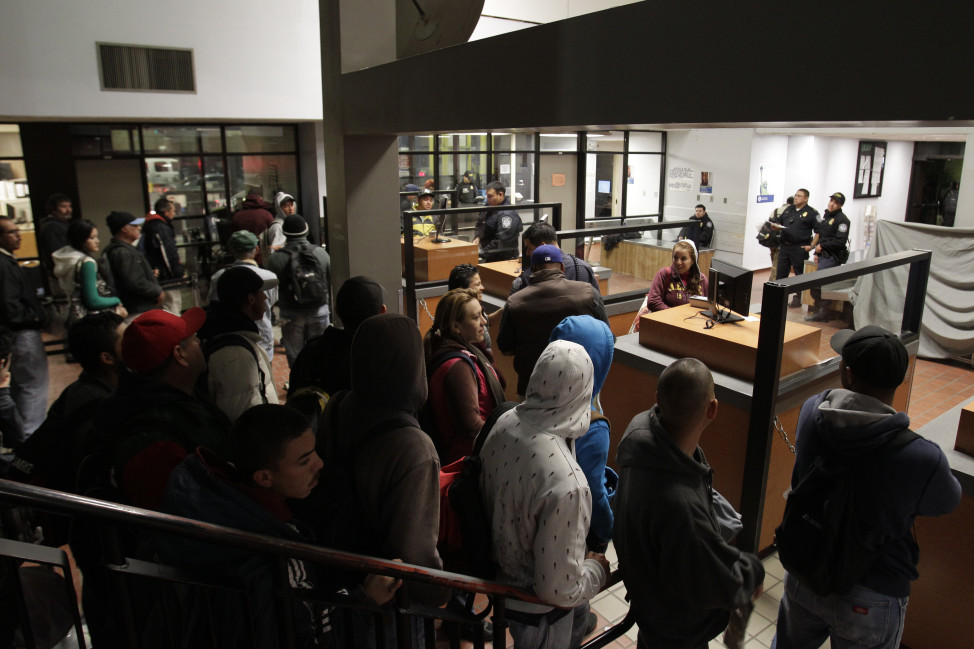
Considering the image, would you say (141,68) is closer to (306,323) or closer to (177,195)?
(177,195)

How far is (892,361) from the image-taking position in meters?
2.14

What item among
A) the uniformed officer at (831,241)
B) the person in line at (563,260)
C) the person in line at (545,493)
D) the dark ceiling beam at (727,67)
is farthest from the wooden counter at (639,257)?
the person in line at (545,493)

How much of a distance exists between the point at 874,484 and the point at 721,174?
12.8 meters

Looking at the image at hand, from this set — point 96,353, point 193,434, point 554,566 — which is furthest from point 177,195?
point 554,566

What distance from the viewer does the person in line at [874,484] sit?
2047mm

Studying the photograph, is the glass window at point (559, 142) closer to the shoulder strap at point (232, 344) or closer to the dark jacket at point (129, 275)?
the dark jacket at point (129, 275)

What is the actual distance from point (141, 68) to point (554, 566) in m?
9.45

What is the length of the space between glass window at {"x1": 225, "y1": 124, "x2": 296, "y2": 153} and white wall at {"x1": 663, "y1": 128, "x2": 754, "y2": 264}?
27.9 ft

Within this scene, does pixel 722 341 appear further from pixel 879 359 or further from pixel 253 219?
pixel 253 219

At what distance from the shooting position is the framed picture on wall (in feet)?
48.6

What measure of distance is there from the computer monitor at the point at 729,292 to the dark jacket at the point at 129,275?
466cm

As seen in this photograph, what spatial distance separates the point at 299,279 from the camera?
5.63 meters

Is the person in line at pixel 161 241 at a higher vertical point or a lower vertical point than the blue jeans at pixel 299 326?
higher

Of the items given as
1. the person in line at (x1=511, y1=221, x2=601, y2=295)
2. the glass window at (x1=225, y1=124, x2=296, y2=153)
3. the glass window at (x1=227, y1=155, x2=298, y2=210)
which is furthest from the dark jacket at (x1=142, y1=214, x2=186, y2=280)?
the person in line at (x1=511, y1=221, x2=601, y2=295)
